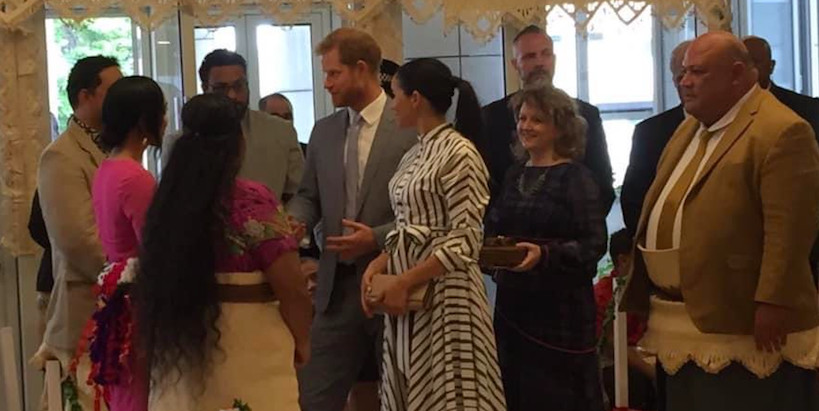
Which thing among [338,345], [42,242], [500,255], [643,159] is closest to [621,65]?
[643,159]

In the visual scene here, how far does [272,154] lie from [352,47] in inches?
21.4

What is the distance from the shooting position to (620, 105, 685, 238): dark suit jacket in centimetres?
358

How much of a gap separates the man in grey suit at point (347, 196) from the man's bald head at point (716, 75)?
886 mm

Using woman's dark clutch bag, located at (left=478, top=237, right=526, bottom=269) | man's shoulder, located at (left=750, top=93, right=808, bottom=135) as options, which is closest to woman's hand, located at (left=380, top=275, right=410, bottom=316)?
woman's dark clutch bag, located at (left=478, top=237, right=526, bottom=269)

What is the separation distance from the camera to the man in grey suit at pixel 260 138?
139 inches

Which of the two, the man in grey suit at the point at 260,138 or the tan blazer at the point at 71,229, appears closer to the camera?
the tan blazer at the point at 71,229

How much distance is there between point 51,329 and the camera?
10.4 ft

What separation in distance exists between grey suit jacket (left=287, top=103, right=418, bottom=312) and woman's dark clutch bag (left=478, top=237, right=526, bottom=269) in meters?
0.29

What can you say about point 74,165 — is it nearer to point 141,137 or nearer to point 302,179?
point 141,137

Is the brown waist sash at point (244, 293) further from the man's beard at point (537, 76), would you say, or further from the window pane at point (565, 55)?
the window pane at point (565, 55)

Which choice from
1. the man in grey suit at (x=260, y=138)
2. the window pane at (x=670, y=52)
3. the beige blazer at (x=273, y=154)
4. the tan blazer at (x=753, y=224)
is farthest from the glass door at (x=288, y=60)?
the tan blazer at (x=753, y=224)

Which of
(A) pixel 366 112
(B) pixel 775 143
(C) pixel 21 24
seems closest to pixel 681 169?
(B) pixel 775 143

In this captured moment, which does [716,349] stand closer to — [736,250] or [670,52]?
[736,250]

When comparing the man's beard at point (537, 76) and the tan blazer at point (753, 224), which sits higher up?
the man's beard at point (537, 76)
